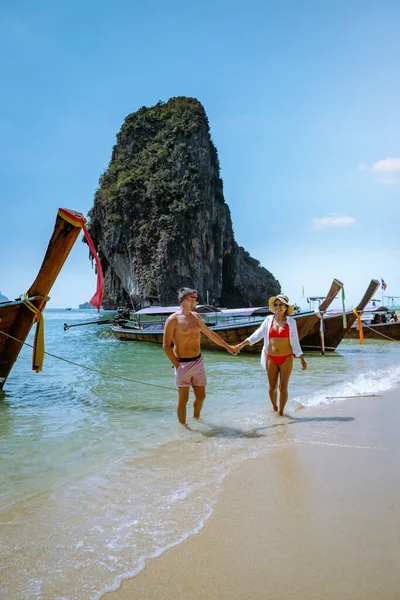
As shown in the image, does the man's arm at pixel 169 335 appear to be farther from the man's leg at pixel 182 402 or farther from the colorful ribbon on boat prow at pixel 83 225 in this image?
the colorful ribbon on boat prow at pixel 83 225

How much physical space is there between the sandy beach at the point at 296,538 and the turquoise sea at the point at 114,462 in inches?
6.5

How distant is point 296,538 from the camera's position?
2.16 m

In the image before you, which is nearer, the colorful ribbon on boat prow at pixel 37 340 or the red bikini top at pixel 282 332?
the red bikini top at pixel 282 332

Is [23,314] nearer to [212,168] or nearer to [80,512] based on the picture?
[80,512]

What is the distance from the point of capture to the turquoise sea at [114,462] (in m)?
2.14

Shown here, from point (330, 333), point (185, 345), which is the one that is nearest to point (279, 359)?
point (185, 345)

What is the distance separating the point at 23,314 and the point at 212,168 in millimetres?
52850

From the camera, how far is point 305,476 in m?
3.02

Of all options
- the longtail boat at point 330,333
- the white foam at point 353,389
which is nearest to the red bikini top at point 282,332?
the white foam at point 353,389

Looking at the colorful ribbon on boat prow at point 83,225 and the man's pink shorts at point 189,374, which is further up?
the colorful ribbon on boat prow at point 83,225

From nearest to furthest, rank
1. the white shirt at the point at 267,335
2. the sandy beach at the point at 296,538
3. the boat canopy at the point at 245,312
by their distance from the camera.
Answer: the sandy beach at the point at 296,538, the white shirt at the point at 267,335, the boat canopy at the point at 245,312

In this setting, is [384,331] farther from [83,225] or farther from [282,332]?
[83,225]

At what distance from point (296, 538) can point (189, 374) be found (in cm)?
280

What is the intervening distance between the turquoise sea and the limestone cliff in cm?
4099
